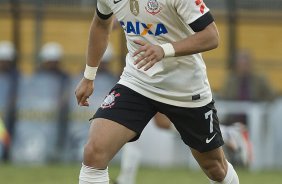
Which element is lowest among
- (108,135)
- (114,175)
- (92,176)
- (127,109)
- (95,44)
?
(114,175)

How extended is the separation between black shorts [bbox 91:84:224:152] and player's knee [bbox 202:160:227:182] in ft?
0.52

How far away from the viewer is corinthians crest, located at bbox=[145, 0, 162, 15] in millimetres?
6688

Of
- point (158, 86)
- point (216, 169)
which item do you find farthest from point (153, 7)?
point (216, 169)

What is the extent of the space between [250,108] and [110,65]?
2.42 meters

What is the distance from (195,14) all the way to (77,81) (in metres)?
8.58

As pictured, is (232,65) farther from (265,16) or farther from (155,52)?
(155,52)

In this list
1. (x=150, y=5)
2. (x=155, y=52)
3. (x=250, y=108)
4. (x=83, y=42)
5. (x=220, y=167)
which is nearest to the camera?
(x=155, y=52)

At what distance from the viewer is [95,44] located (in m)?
7.36

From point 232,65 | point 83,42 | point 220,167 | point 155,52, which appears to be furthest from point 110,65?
point 155,52

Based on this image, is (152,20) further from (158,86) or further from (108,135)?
(108,135)

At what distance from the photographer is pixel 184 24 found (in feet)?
22.3

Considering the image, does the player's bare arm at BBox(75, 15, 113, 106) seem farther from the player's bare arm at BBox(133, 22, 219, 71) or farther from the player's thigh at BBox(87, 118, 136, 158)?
the player's bare arm at BBox(133, 22, 219, 71)

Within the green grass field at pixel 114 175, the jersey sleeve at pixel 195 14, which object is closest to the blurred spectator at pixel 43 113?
the green grass field at pixel 114 175

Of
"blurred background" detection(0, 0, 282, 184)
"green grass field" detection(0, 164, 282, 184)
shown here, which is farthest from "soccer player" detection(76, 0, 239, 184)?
"blurred background" detection(0, 0, 282, 184)
